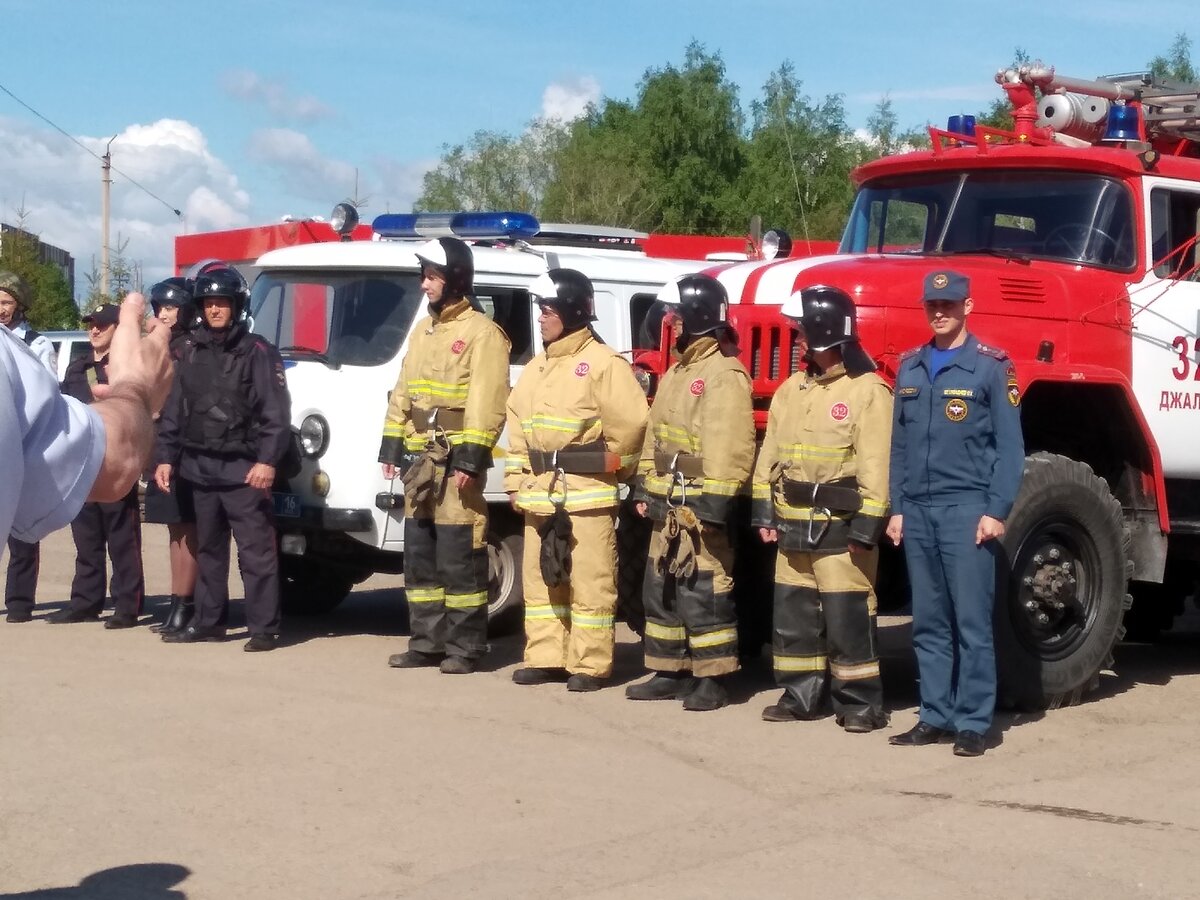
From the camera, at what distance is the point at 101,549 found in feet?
34.7

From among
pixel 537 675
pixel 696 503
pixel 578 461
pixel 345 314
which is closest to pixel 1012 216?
pixel 696 503

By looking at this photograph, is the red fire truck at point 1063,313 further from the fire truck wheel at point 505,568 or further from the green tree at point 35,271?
the green tree at point 35,271

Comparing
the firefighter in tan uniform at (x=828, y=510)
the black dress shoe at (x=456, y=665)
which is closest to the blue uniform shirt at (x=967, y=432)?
→ the firefighter in tan uniform at (x=828, y=510)

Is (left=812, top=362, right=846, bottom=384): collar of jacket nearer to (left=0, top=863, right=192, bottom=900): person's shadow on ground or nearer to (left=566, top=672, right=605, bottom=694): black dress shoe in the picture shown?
(left=566, top=672, right=605, bottom=694): black dress shoe

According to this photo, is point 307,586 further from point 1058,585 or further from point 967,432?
point 967,432

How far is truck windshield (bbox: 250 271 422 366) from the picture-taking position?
983 centimetres

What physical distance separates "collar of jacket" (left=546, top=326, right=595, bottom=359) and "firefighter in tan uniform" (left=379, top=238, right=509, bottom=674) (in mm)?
402

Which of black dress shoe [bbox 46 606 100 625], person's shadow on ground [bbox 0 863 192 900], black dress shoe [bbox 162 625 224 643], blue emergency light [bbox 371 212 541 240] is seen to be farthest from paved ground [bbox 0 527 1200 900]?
blue emergency light [bbox 371 212 541 240]

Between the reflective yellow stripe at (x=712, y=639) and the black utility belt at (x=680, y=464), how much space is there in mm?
763

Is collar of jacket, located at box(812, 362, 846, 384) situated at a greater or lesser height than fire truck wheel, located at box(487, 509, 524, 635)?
greater

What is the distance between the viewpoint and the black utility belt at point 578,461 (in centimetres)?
840

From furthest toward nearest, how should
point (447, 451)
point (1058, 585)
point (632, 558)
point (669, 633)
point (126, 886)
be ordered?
point (632, 558)
point (447, 451)
point (669, 633)
point (1058, 585)
point (126, 886)

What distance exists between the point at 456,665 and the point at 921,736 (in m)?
2.70

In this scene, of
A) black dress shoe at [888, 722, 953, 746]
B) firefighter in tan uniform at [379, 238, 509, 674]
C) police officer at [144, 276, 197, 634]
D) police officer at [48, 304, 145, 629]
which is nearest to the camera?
black dress shoe at [888, 722, 953, 746]
